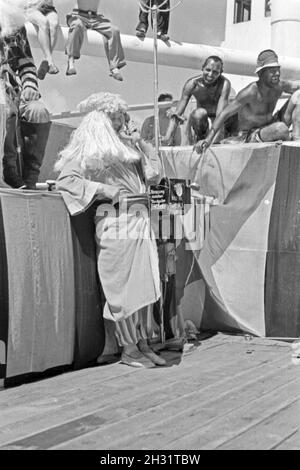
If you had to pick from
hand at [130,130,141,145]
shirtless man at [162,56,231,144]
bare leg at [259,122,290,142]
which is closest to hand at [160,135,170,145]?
shirtless man at [162,56,231,144]


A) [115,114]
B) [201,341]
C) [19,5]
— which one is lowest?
[201,341]

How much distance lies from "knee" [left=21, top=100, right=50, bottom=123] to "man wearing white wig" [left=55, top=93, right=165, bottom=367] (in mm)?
402

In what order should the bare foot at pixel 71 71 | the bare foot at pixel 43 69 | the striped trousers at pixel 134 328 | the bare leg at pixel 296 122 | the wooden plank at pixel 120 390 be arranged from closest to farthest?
the wooden plank at pixel 120 390 → the striped trousers at pixel 134 328 → the bare leg at pixel 296 122 → the bare foot at pixel 43 69 → the bare foot at pixel 71 71

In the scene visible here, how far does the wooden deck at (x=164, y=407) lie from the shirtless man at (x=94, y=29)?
3.03 m

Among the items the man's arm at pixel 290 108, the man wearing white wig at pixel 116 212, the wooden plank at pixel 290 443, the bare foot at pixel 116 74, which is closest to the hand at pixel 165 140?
the bare foot at pixel 116 74

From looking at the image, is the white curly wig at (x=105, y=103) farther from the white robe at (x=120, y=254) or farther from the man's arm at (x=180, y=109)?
the man's arm at (x=180, y=109)

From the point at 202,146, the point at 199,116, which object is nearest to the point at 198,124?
the point at 199,116

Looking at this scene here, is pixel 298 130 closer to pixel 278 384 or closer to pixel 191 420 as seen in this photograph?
pixel 278 384

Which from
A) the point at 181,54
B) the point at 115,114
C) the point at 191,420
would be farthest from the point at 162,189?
the point at 181,54

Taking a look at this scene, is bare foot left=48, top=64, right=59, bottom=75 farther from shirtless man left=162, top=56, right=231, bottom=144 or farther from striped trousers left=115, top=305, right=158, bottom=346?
striped trousers left=115, top=305, right=158, bottom=346

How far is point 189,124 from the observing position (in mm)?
6273

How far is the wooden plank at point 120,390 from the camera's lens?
10.0ft
